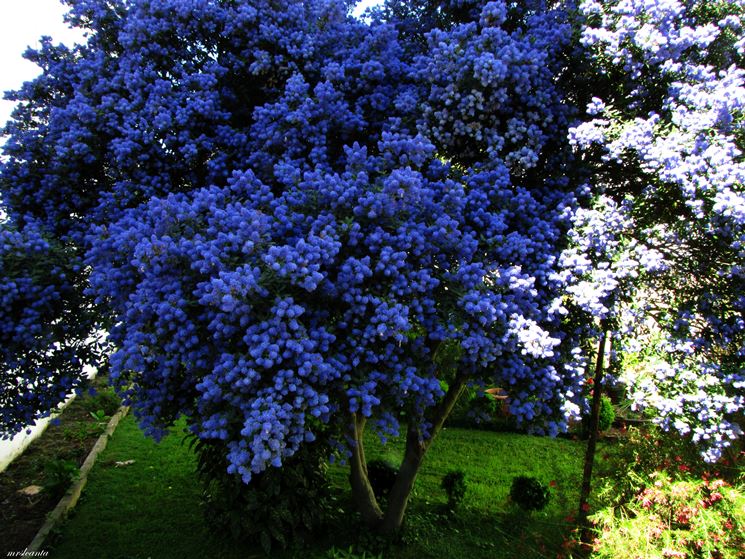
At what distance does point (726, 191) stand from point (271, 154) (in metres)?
3.43

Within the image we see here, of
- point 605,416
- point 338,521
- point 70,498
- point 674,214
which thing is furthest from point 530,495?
point 70,498

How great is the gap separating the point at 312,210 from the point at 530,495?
14.8 feet

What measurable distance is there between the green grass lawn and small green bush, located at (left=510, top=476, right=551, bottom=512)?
0.60ft

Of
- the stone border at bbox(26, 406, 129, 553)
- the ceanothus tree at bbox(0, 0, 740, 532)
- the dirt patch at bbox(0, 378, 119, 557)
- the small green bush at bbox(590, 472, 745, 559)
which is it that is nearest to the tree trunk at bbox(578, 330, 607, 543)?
the ceanothus tree at bbox(0, 0, 740, 532)

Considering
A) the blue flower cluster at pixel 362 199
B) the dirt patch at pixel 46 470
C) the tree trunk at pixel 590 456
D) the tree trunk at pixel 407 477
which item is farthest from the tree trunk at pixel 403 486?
the dirt patch at pixel 46 470

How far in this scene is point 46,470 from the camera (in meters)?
6.71

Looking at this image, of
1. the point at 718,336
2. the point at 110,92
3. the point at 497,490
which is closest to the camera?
the point at 718,336

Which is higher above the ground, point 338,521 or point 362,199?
point 362,199

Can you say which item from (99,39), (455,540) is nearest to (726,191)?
(455,540)

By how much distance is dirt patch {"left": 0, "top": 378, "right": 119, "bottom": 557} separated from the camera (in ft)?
19.1

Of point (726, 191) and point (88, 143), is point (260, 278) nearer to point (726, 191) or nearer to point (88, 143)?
point (88, 143)

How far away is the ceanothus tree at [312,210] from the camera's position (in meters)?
3.43

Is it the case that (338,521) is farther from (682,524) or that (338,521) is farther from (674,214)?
(674,214)

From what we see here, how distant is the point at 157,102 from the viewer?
468 cm
